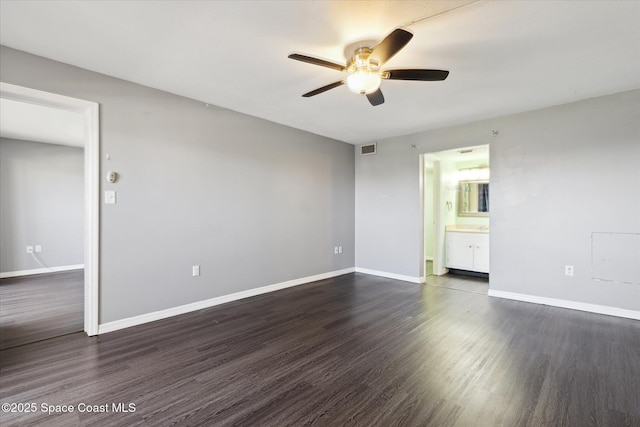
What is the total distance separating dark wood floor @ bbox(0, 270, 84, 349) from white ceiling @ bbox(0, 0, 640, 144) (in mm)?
2547

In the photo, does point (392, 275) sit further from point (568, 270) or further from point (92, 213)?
point (92, 213)

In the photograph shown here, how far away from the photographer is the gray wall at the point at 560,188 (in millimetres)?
3215

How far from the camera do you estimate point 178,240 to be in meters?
3.33

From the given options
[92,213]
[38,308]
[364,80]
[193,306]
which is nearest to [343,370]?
[193,306]

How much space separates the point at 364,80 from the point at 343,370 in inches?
86.8

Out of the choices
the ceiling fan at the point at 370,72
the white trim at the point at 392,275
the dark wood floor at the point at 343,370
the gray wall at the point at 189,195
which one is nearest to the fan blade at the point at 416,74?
the ceiling fan at the point at 370,72

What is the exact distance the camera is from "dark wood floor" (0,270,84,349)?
278 centimetres

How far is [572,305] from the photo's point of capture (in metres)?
3.50

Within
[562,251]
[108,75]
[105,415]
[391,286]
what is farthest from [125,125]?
[562,251]

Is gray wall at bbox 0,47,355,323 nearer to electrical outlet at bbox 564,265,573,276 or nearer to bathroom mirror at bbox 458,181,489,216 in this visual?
bathroom mirror at bbox 458,181,489,216

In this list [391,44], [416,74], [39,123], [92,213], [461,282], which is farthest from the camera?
[461,282]

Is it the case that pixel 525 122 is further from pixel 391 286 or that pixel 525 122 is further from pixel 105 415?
pixel 105 415

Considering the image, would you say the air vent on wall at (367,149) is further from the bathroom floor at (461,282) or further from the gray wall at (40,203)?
the gray wall at (40,203)

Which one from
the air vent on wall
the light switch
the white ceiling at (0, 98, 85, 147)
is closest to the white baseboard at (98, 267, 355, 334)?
the light switch
